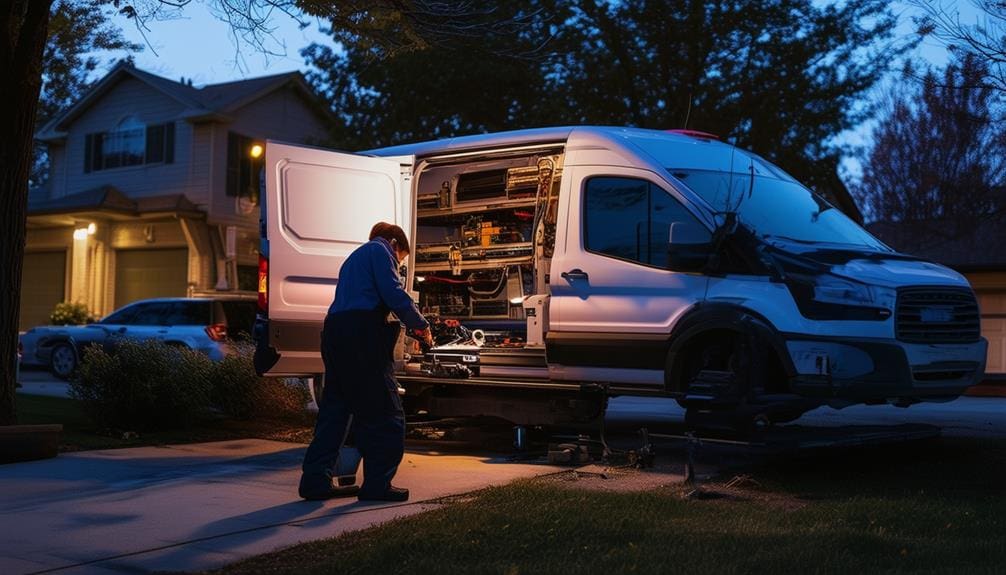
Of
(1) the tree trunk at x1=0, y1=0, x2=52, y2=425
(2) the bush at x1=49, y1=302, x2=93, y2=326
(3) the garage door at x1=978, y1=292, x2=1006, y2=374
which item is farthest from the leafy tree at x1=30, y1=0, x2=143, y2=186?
(3) the garage door at x1=978, y1=292, x2=1006, y2=374

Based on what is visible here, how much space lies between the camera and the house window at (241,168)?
90.0 ft

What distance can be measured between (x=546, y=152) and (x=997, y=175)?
12997 mm

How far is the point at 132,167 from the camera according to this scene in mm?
28531

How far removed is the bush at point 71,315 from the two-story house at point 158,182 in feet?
5.20

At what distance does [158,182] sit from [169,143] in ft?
3.57

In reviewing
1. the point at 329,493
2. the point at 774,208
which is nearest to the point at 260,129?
the point at 774,208

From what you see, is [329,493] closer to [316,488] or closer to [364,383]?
[316,488]

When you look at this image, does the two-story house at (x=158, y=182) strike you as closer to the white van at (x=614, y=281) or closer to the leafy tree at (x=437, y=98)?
the leafy tree at (x=437, y=98)

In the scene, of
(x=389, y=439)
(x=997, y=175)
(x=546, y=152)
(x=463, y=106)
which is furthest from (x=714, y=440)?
(x=463, y=106)

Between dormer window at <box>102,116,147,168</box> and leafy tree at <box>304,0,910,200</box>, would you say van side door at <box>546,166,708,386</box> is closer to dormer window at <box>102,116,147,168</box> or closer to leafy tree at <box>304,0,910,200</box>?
leafy tree at <box>304,0,910,200</box>

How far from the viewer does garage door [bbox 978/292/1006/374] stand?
2409 centimetres

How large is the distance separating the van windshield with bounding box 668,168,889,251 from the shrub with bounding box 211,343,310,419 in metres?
5.07

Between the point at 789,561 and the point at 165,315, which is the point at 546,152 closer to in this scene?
the point at 789,561

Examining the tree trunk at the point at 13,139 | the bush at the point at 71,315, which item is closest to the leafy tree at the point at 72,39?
the tree trunk at the point at 13,139
